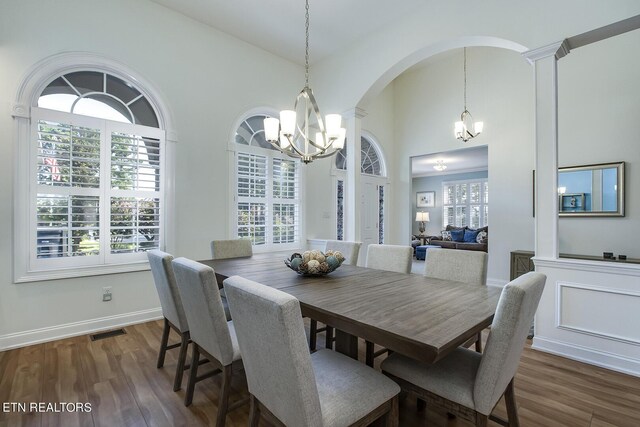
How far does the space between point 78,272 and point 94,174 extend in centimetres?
102

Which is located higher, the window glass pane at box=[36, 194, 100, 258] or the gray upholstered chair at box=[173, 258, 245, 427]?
the window glass pane at box=[36, 194, 100, 258]

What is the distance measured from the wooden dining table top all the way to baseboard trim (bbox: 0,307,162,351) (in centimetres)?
176

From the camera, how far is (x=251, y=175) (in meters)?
4.40

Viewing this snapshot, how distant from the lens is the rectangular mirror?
155 inches

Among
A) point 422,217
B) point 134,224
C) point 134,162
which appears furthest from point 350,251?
point 422,217

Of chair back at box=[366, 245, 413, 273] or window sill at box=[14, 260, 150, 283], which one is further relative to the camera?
window sill at box=[14, 260, 150, 283]

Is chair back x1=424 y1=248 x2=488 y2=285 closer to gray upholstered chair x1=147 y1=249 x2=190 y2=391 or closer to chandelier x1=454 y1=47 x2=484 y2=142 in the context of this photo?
gray upholstered chair x1=147 y1=249 x2=190 y2=391

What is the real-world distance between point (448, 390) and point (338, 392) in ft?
1.68

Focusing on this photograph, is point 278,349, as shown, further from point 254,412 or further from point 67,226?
point 67,226

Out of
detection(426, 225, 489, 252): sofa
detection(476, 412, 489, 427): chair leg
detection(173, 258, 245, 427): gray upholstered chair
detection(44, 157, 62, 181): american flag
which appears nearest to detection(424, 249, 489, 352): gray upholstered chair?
detection(476, 412, 489, 427): chair leg

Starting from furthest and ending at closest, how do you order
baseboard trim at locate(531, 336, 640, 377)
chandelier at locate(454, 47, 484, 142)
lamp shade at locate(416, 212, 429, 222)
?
lamp shade at locate(416, 212, 429, 222)
chandelier at locate(454, 47, 484, 142)
baseboard trim at locate(531, 336, 640, 377)

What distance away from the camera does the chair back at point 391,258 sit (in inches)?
107

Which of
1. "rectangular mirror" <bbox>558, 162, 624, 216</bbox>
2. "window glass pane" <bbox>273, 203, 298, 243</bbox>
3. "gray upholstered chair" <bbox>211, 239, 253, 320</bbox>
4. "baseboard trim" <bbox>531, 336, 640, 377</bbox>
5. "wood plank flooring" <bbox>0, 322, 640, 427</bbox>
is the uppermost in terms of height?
"rectangular mirror" <bbox>558, 162, 624, 216</bbox>

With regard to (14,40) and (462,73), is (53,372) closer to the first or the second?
(14,40)
